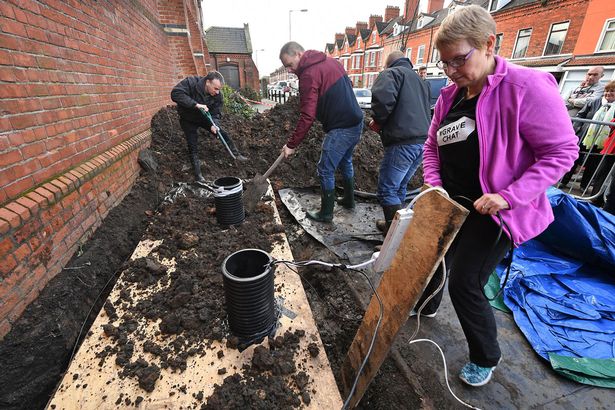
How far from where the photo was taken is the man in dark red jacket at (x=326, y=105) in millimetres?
3135

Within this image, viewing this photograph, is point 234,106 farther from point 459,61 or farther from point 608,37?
point 608,37

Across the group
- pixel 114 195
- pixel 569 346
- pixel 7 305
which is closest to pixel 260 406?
pixel 7 305

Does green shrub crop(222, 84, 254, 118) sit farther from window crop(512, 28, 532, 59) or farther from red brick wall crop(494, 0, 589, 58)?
window crop(512, 28, 532, 59)

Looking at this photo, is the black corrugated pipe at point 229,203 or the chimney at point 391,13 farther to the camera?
the chimney at point 391,13

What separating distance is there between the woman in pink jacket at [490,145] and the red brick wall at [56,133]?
259 centimetres

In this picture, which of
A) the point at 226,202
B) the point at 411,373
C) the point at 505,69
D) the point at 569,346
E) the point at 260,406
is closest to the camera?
the point at 505,69

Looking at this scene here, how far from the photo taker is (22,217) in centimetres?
175

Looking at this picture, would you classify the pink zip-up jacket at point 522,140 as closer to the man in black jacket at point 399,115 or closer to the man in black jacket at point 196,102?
the man in black jacket at point 399,115

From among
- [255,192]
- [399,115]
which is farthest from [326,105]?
[255,192]

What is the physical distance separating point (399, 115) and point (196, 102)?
3.28 meters

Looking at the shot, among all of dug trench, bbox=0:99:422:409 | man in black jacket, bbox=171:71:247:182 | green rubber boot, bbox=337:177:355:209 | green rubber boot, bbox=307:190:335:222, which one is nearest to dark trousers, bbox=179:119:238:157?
man in black jacket, bbox=171:71:247:182

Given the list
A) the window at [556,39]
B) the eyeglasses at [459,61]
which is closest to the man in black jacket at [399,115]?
the eyeglasses at [459,61]

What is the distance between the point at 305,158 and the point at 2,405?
4.95 meters

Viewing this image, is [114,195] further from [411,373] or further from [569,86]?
[569,86]
